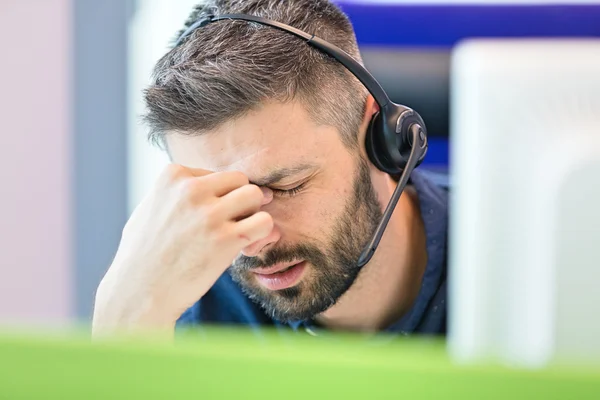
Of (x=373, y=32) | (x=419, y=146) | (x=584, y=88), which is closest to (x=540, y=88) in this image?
(x=584, y=88)

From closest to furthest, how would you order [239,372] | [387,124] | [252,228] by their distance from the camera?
1. [239,372]
2. [252,228]
3. [387,124]

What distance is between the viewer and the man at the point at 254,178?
96 centimetres

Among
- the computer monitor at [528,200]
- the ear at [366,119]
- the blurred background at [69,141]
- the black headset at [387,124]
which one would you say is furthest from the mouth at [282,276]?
the blurred background at [69,141]

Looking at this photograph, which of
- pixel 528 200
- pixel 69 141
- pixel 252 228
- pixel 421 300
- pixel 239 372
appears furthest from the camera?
pixel 69 141

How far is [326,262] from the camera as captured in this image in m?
1.11

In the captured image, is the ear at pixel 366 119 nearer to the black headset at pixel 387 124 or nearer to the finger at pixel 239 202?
the black headset at pixel 387 124

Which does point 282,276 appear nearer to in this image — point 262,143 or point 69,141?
point 262,143

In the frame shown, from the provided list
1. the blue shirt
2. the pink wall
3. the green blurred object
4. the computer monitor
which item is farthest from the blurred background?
the green blurred object

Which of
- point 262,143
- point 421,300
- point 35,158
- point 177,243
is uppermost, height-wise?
point 35,158

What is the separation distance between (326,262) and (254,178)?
0.21 meters

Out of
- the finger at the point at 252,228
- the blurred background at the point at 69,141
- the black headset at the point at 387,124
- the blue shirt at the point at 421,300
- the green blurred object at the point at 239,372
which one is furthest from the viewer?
the blurred background at the point at 69,141

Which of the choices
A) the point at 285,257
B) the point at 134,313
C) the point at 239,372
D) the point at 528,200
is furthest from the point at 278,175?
the point at 239,372

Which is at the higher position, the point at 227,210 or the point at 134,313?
the point at 227,210

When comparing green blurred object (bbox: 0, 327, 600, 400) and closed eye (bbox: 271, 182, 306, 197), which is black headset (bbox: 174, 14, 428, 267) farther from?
green blurred object (bbox: 0, 327, 600, 400)
